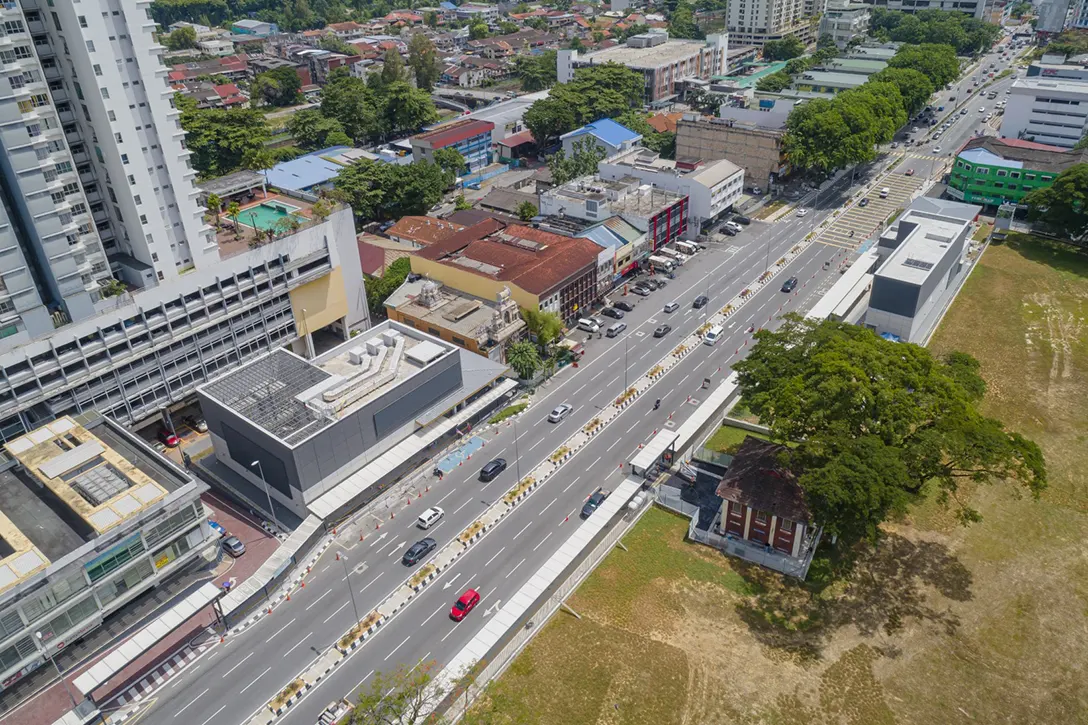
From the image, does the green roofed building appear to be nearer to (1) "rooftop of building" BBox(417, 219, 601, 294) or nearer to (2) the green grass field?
(2) the green grass field

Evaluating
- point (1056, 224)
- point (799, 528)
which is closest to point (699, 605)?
point (799, 528)

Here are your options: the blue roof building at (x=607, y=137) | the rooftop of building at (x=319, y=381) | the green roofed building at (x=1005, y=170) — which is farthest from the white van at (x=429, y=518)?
the green roofed building at (x=1005, y=170)

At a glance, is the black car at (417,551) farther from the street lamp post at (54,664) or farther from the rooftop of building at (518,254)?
the rooftop of building at (518,254)

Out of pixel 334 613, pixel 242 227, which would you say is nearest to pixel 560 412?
pixel 334 613

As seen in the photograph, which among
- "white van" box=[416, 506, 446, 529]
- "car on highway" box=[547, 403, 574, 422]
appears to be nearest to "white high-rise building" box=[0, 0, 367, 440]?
"white van" box=[416, 506, 446, 529]

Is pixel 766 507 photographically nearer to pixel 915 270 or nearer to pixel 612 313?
pixel 612 313
